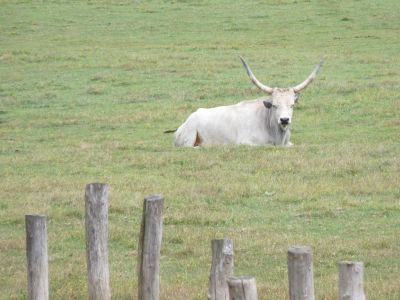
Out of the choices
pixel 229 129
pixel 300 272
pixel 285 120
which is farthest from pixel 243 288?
pixel 229 129

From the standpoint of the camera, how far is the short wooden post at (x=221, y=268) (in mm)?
7367

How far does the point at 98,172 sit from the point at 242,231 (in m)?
3.79

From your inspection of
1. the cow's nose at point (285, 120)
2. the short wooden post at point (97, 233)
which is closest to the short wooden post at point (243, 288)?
the short wooden post at point (97, 233)

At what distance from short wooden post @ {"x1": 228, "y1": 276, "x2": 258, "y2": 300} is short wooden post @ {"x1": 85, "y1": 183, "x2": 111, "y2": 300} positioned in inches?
66.2

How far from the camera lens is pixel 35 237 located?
25.3 ft

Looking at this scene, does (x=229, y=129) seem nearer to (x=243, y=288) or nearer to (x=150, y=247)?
(x=150, y=247)

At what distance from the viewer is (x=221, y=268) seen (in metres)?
7.47

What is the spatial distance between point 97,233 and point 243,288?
179 centimetres

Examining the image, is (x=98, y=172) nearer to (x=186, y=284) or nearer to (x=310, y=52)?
(x=186, y=284)

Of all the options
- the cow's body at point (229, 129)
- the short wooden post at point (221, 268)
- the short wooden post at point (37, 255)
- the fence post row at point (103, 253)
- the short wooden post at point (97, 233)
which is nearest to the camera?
the short wooden post at point (221, 268)

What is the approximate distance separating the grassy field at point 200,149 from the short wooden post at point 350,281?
190cm

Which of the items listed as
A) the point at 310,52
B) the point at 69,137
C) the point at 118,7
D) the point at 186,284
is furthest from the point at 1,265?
the point at 118,7

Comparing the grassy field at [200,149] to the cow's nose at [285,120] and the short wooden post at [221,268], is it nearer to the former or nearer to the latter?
the cow's nose at [285,120]

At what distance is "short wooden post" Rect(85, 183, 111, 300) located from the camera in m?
7.90
